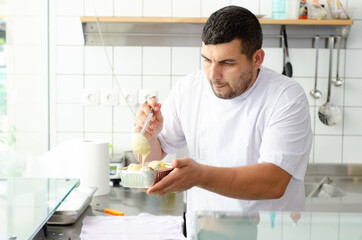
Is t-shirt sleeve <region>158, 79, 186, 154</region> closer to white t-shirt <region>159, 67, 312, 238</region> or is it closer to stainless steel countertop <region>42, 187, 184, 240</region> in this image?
white t-shirt <region>159, 67, 312, 238</region>

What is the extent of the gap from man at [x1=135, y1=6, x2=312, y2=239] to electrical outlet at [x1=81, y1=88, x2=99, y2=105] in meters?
0.99

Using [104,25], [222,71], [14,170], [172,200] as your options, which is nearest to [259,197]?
[222,71]

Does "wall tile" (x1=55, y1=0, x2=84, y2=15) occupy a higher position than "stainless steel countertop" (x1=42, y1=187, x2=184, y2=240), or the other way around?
"wall tile" (x1=55, y1=0, x2=84, y2=15)

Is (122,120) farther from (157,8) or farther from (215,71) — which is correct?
(215,71)

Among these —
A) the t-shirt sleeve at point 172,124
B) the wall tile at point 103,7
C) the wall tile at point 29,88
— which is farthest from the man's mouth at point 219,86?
the wall tile at point 103,7

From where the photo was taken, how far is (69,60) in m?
2.74

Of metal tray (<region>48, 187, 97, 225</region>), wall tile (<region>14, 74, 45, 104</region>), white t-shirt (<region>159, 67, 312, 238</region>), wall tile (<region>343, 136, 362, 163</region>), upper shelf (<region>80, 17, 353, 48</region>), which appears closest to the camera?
white t-shirt (<region>159, 67, 312, 238</region>)

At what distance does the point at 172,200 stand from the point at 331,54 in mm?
1227

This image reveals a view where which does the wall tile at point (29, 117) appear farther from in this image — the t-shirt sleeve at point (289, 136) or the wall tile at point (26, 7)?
the t-shirt sleeve at point (289, 136)

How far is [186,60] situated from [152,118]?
122 cm

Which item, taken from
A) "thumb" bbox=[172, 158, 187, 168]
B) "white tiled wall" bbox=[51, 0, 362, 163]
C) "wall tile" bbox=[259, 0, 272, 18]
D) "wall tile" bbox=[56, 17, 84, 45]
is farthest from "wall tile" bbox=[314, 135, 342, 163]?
"thumb" bbox=[172, 158, 187, 168]

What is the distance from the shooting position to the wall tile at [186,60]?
274cm

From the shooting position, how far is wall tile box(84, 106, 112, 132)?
2764 millimetres

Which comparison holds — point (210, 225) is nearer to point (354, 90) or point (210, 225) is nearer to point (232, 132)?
point (232, 132)
